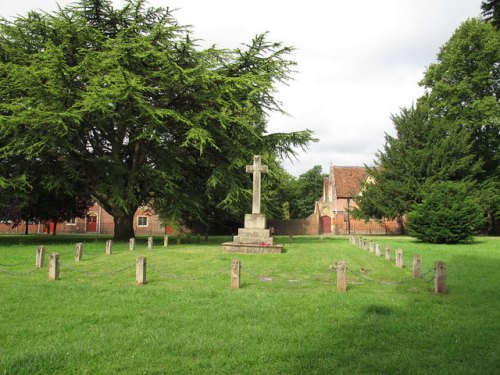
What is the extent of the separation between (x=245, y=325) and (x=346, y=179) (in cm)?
5061

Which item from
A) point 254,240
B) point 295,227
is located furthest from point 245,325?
point 295,227

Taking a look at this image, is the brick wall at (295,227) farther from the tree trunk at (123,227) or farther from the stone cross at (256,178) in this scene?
the stone cross at (256,178)

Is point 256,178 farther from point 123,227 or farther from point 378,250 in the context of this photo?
point 123,227

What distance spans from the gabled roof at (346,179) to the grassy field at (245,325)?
139 ft

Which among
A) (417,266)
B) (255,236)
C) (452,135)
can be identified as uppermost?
(452,135)

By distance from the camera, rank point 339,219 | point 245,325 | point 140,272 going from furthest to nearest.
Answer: point 339,219 < point 140,272 < point 245,325

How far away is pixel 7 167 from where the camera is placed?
22.9m

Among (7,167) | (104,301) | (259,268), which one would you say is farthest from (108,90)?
(104,301)

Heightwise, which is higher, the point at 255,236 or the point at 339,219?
the point at 339,219

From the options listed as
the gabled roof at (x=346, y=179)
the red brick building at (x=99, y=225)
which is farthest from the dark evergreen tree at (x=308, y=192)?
the red brick building at (x=99, y=225)

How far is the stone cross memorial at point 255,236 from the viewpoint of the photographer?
18.6m

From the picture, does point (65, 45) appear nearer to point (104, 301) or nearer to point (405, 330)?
point (104, 301)

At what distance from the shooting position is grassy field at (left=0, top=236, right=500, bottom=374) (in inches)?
194

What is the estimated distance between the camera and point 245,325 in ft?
21.4
